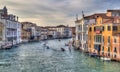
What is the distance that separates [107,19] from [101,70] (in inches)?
439

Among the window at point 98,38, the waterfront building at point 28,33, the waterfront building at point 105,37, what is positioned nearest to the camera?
the waterfront building at point 105,37

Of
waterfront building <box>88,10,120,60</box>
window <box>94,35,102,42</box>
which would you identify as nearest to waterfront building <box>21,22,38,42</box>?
waterfront building <box>88,10,120,60</box>

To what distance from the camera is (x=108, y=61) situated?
92.0ft

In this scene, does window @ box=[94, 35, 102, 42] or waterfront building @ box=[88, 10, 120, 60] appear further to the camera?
window @ box=[94, 35, 102, 42]

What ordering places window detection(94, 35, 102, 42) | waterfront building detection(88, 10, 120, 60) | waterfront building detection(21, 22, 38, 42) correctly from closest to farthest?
waterfront building detection(88, 10, 120, 60) < window detection(94, 35, 102, 42) < waterfront building detection(21, 22, 38, 42)

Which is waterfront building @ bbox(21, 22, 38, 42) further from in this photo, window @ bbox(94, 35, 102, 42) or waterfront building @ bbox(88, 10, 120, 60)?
window @ bbox(94, 35, 102, 42)

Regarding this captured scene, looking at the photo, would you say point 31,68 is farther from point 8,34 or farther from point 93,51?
point 8,34

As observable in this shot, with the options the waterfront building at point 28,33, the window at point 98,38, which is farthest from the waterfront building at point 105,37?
the waterfront building at point 28,33

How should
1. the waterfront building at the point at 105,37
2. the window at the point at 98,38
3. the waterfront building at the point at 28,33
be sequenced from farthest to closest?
1. the waterfront building at the point at 28,33
2. the window at the point at 98,38
3. the waterfront building at the point at 105,37

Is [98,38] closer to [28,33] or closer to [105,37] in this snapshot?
[105,37]

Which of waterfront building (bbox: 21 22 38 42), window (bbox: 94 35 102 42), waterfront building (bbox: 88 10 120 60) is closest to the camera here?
waterfront building (bbox: 88 10 120 60)

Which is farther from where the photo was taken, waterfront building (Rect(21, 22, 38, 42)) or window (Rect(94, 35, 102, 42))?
waterfront building (Rect(21, 22, 38, 42))

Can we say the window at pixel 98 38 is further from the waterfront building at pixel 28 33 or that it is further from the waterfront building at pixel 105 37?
the waterfront building at pixel 28 33

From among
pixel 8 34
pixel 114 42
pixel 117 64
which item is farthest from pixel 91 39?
pixel 8 34
